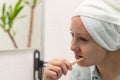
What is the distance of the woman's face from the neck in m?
0.07

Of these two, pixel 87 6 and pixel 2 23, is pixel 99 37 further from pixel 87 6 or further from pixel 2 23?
A: pixel 2 23

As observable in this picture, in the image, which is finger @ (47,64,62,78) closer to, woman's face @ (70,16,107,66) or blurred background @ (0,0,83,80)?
woman's face @ (70,16,107,66)

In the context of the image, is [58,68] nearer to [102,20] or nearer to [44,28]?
[102,20]

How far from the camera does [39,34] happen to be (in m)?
1.58

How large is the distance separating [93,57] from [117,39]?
0.10 metres

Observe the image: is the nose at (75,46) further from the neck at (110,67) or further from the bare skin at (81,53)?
the neck at (110,67)

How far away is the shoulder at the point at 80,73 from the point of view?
3.20 ft

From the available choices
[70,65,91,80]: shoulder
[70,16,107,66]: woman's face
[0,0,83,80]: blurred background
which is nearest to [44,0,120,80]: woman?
[70,16,107,66]: woman's face

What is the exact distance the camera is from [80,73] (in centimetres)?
98

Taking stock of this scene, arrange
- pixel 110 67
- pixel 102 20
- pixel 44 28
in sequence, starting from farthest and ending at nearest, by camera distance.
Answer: pixel 44 28 < pixel 110 67 < pixel 102 20

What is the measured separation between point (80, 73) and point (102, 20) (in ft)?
0.90

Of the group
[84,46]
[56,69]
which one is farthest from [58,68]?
[84,46]

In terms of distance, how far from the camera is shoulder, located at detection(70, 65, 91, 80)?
0.98 metres

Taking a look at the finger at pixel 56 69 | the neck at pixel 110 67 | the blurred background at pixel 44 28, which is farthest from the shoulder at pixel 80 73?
the blurred background at pixel 44 28
